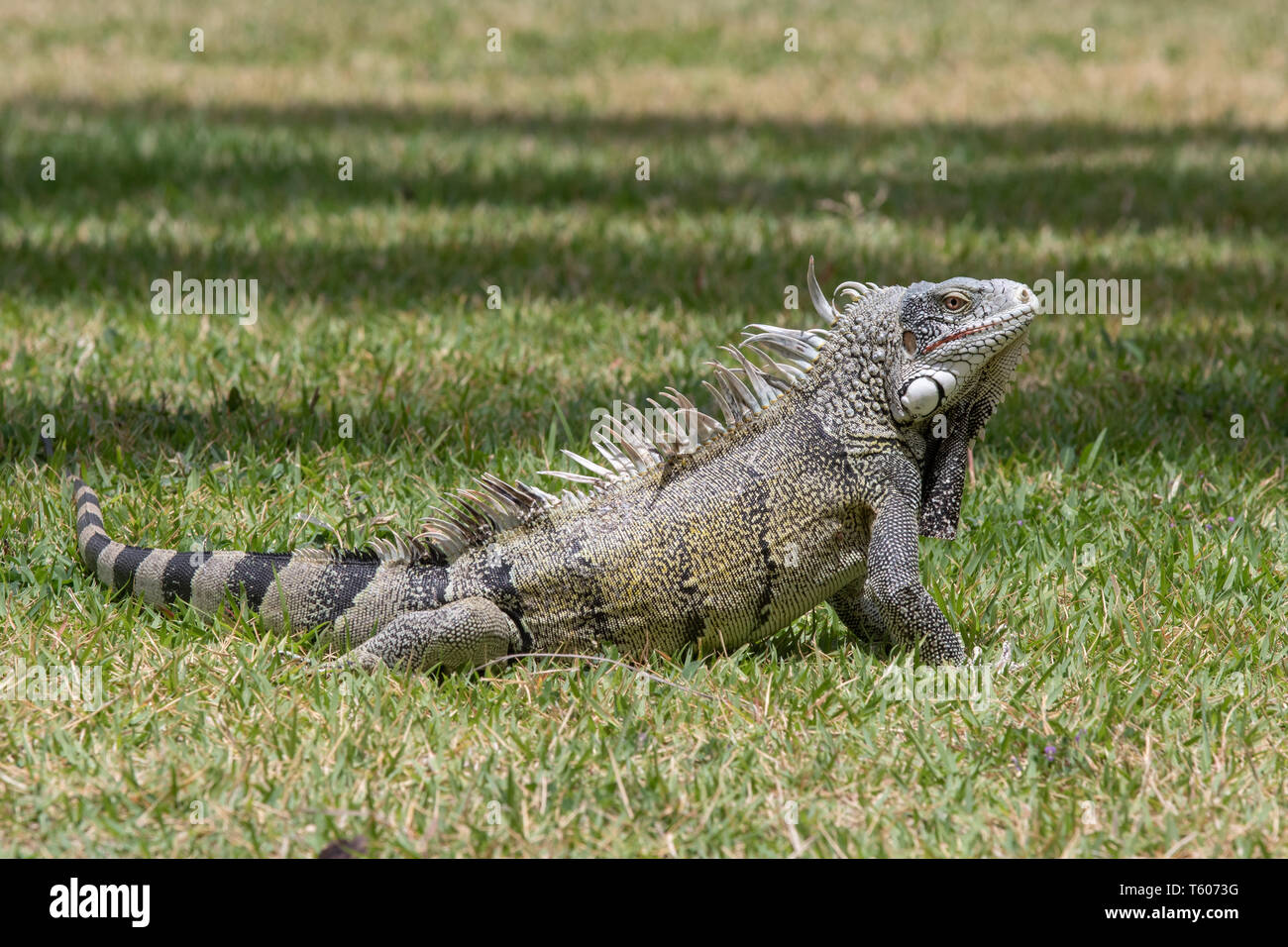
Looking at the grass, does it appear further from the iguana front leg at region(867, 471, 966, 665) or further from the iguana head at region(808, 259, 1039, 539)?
the iguana head at region(808, 259, 1039, 539)

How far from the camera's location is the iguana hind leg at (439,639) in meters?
3.51

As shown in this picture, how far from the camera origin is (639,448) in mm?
3754

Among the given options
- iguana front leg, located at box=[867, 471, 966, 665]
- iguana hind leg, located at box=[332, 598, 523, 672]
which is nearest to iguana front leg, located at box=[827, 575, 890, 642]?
iguana front leg, located at box=[867, 471, 966, 665]

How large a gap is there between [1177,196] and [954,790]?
7.69m

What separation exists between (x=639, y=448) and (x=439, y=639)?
2.35 ft

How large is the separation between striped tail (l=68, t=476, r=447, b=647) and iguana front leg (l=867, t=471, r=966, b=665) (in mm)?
1084

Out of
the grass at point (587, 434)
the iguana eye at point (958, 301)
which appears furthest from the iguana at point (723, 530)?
the grass at point (587, 434)

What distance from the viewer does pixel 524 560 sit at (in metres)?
3.62

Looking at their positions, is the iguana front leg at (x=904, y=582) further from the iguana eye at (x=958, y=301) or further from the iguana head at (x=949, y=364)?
the iguana eye at (x=958, y=301)

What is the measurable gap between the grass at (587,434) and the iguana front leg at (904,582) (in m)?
0.17

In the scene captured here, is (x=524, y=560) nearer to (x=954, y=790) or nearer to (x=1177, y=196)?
(x=954, y=790)

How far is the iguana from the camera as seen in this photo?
3562 millimetres

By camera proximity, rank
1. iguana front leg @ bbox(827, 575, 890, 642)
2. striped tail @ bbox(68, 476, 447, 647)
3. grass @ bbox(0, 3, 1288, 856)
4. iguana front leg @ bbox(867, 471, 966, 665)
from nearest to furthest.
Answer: grass @ bbox(0, 3, 1288, 856)
iguana front leg @ bbox(867, 471, 966, 665)
striped tail @ bbox(68, 476, 447, 647)
iguana front leg @ bbox(827, 575, 890, 642)

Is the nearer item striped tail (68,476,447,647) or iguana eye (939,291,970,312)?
iguana eye (939,291,970,312)
